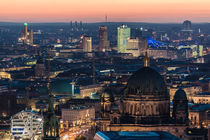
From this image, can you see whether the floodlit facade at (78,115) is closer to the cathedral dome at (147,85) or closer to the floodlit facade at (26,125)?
the floodlit facade at (26,125)

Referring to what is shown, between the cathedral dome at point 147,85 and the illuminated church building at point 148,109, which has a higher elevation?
the cathedral dome at point 147,85

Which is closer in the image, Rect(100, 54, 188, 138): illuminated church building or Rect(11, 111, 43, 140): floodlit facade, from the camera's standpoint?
Rect(100, 54, 188, 138): illuminated church building

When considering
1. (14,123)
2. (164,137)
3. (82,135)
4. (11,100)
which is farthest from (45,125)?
(11,100)

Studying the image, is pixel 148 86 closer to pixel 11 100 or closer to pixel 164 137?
pixel 164 137

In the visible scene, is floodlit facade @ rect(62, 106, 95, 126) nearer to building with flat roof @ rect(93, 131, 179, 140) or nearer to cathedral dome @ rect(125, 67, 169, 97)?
cathedral dome @ rect(125, 67, 169, 97)

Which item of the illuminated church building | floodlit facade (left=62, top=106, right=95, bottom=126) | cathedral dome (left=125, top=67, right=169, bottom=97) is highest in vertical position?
cathedral dome (left=125, top=67, right=169, bottom=97)

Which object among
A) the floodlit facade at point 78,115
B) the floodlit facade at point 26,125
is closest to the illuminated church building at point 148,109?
the floodlit facade at point 26,125

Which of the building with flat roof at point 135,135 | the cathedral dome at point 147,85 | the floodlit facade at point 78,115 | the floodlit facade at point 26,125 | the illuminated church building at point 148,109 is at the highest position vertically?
the cathedral dome at point 147,85

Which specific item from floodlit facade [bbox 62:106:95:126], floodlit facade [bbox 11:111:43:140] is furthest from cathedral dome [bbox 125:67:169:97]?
floodlit facade [bbox 62:106:95:126]
